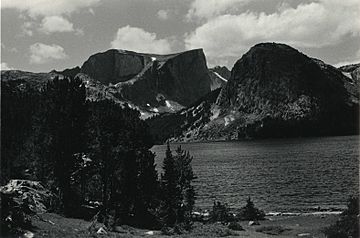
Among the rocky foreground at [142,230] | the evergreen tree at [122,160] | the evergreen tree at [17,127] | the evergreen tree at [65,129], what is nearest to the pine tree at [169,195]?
the evergreen tree at [122,160]

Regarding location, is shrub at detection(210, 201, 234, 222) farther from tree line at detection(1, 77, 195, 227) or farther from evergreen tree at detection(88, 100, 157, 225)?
evergreen tree at detection(88, 100, 157, 225)

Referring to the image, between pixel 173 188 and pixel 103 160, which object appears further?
pixel 173 188

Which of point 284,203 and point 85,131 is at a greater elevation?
point 85,131

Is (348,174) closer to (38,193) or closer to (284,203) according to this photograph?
(284,203)

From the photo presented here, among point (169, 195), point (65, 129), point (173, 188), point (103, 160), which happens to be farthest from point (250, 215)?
point (65, 129)

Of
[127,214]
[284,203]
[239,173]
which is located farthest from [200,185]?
[127,214]

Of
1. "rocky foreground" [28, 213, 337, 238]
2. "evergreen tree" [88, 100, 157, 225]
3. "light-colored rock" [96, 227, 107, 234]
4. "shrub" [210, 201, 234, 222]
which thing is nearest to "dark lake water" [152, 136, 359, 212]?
"shrub" [210, 201, 234, 222]

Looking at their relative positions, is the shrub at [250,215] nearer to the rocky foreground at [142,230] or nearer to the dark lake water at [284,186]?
the rocky foreground at [142,230]

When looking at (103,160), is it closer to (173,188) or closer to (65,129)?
(65,129)

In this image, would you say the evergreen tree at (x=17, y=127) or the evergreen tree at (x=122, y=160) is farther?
the evergreen tree at (x=17, y=127)
